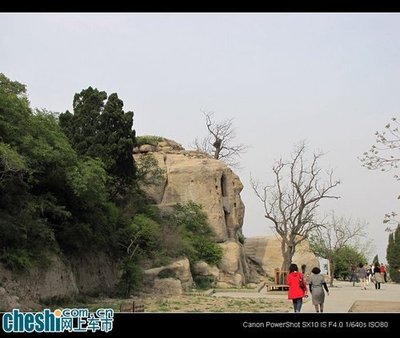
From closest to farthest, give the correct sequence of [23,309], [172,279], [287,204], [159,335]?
1. [159,335]
2. [23,309]
3. [172,279]
4. [287,204]

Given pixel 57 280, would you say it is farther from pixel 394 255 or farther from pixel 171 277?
pixel 394 255

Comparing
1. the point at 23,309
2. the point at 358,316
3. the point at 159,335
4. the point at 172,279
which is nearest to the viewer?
the point at 159,335

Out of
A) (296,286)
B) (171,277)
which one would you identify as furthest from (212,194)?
(296,286)

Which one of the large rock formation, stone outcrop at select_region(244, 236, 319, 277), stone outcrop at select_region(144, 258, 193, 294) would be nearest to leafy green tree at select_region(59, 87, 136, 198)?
stone outcrop at select_region(144, 258, 193, 294)

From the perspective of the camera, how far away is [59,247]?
2027 centimetres

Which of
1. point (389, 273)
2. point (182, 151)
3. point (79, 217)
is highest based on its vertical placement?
point (182, 151)

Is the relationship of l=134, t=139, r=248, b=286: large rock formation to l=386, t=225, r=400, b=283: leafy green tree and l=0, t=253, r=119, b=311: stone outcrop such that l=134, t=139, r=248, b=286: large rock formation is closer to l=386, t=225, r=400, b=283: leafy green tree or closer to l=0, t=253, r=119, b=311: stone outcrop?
l=0, t=253, r=119, b=311: stone outcrop

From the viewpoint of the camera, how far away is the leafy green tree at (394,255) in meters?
43.2

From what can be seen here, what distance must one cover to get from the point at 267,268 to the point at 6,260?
2861 cm

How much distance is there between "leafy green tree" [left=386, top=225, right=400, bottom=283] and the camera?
43.2 meters

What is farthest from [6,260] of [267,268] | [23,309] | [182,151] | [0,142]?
[267,268]

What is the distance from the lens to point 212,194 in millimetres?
36625

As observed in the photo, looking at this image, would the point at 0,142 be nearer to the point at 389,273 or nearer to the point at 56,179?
the point at 56,179

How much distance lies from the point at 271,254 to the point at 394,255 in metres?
10.8
